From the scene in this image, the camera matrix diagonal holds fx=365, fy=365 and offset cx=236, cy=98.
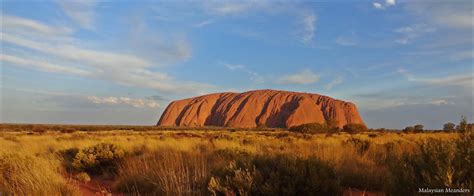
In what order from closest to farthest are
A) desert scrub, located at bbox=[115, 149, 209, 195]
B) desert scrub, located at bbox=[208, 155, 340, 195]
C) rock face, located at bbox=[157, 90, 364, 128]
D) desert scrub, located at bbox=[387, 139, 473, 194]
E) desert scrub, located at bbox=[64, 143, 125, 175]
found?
desert scrub, located at bbox=[387, 139, 473, 194] → desert scrub, located at bbox=[208, 155, 340, 195] → desert scrub, located at bbox=[115, 149, 209, 195] → desert scrub, located at bbox=[64, 143, 125, 175] → rock face, located at bbox=[157, 90, 364, 128]

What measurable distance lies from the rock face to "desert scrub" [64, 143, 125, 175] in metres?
79.9

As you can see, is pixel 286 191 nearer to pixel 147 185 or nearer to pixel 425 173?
pixel 425 173

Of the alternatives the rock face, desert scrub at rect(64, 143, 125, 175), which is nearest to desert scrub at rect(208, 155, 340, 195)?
desert scrub at rect(64, 143, 125, 175)

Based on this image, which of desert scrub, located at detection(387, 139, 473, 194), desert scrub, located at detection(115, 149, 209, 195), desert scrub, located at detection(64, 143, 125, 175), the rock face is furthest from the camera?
the rock face

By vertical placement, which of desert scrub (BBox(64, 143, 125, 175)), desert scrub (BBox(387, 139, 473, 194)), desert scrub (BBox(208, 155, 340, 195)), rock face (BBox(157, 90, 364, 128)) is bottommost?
desert scrub (BBox(64, 143, 125, 175))

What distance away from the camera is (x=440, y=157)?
3.93 meters

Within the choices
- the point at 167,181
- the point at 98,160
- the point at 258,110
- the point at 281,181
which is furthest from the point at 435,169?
the point at 258,110

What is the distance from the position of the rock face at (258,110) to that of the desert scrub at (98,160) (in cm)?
7990

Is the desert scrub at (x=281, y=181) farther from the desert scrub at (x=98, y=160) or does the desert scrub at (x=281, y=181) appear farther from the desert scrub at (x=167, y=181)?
the desert scrub at (x=98, y=160)

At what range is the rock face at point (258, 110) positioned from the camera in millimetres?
95438

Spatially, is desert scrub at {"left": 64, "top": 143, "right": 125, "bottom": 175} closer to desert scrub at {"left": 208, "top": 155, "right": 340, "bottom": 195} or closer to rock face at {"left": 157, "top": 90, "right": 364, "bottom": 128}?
desert scrub at {"left": 208, "top": 155, "right": 340, "bottom": 195}

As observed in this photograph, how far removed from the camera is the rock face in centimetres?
9544

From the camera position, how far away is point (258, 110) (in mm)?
100000

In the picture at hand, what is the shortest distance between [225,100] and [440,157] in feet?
350
